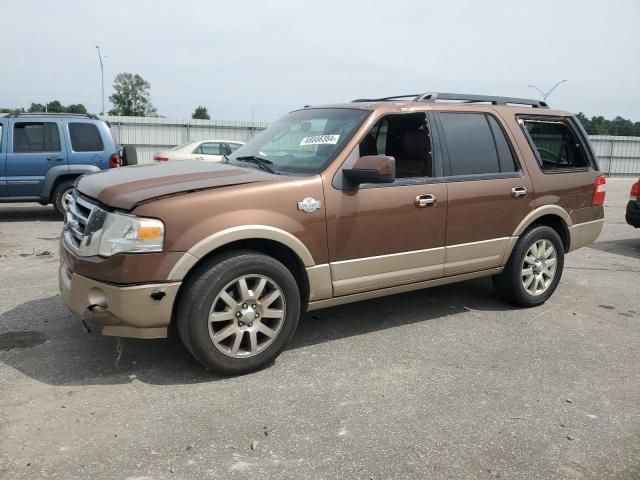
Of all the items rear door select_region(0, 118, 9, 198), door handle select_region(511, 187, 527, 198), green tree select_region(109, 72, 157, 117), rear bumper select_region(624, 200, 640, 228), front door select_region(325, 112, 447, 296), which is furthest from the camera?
green tree select_region(109, 72, 157, 117)

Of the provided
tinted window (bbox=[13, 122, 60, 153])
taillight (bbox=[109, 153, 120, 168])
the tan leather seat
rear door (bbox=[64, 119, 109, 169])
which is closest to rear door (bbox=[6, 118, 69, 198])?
tinted window (bbox=[13, 122, 60, 153])

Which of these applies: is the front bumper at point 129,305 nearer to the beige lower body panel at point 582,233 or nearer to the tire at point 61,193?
the beige lower body panel at point 582,233

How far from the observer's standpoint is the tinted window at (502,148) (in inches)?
196

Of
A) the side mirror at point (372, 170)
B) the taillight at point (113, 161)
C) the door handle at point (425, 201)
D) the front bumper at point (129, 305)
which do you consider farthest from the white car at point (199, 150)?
the front bumper at point (129, 305)

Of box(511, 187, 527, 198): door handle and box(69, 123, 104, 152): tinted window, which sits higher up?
box(69, 123, 104, 152): tinted window

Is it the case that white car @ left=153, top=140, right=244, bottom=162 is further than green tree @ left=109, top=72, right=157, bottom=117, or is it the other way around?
green tree @ left=109, top=72, right=157, bottom=117

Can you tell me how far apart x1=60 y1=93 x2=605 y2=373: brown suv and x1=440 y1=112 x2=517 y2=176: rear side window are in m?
0.01

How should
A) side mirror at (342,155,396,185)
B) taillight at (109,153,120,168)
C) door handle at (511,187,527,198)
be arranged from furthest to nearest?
taillight at (109,153,120,168) → door handle at (511,187,527,198) → side mirror at (342,155,396,185)

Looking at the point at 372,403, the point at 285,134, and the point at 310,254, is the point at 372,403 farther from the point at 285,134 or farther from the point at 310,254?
the point at 285,134

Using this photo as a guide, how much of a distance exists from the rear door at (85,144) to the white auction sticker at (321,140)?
6.93 metres

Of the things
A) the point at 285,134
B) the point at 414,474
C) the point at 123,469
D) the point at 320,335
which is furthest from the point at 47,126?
the point at 414,474

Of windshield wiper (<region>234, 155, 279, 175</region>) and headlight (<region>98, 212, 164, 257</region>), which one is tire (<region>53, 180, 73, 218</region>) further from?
headlight (<region>98, 212, 164, 257</region>)

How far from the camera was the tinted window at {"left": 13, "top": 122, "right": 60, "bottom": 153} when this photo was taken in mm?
9805

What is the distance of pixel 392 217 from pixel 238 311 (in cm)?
138
